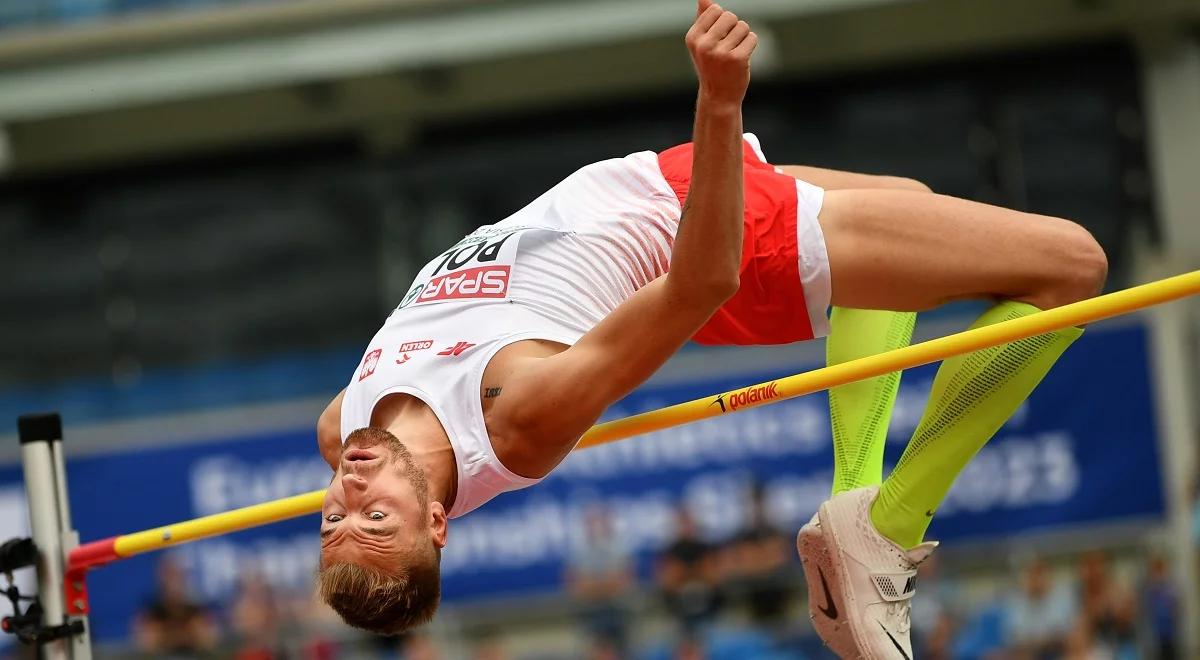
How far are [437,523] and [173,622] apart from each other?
18.8 ft

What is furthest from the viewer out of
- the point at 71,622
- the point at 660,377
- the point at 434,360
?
the point at 660,377

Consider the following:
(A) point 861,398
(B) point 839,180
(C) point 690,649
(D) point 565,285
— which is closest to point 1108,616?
(C) point 690,649

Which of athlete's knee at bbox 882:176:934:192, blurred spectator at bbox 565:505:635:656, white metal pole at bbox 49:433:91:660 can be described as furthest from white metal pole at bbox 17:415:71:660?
blurred spectator at bbox 565:505:635:656

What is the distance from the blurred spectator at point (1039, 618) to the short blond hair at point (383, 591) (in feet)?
16.6

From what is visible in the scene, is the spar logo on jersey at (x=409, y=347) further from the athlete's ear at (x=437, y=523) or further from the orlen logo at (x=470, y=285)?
the athlete's ear at (x=437, y=523)

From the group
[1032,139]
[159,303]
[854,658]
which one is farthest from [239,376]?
[854,658]

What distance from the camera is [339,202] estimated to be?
38.4 ft

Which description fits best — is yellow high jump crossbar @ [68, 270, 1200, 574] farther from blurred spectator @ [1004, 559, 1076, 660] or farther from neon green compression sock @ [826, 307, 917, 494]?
blurred spectator @ [1004, 559, 1076, 660]

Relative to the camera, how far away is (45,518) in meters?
3.96

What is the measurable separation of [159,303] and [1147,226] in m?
7.12

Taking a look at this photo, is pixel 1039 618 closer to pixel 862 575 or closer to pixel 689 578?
pixel 689 578

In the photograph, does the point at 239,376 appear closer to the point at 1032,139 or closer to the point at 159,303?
the point at 159,303

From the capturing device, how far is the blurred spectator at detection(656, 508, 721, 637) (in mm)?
7621

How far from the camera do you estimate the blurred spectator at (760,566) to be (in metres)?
7.46
